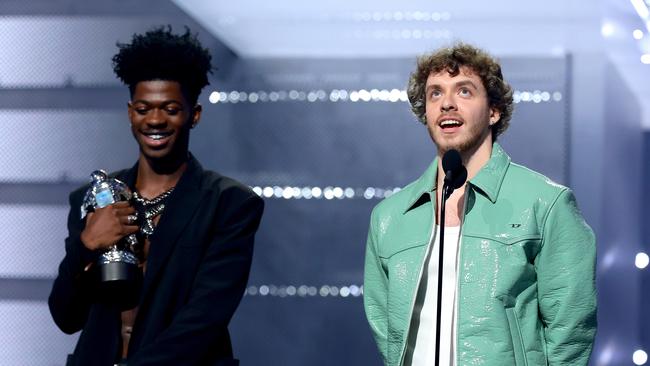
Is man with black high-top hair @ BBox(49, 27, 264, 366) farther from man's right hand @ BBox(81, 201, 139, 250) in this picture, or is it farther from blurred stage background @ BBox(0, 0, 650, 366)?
blurred stage background @ BBox(0, 0, 650, 366)

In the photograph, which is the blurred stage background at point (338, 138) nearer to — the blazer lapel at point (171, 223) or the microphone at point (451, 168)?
the blazer lapel at point (171, 223)

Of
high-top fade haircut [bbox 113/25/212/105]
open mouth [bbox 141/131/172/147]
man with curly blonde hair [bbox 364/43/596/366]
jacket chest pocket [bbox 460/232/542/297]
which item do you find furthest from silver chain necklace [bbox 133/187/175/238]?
jacket chest pocket [bbox 460/232/542/297]

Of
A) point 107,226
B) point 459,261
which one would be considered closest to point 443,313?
point 459,261

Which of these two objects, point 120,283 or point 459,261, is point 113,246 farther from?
point 459,261

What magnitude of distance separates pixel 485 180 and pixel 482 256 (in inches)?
8.8

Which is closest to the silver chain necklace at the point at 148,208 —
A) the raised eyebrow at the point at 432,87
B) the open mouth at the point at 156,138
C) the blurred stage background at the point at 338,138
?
the open mouth at the point at 156,138

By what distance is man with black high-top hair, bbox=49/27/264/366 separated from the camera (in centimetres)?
320

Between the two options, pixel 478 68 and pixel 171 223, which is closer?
pixel 478 68

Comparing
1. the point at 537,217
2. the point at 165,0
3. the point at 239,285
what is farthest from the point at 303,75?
the point at 537,217

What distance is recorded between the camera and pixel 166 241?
10.7 ft

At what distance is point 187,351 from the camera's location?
10.4ft

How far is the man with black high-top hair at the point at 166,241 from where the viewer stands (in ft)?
10.5

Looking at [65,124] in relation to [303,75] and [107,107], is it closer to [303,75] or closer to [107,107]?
[107,107]

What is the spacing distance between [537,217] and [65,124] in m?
2.63
